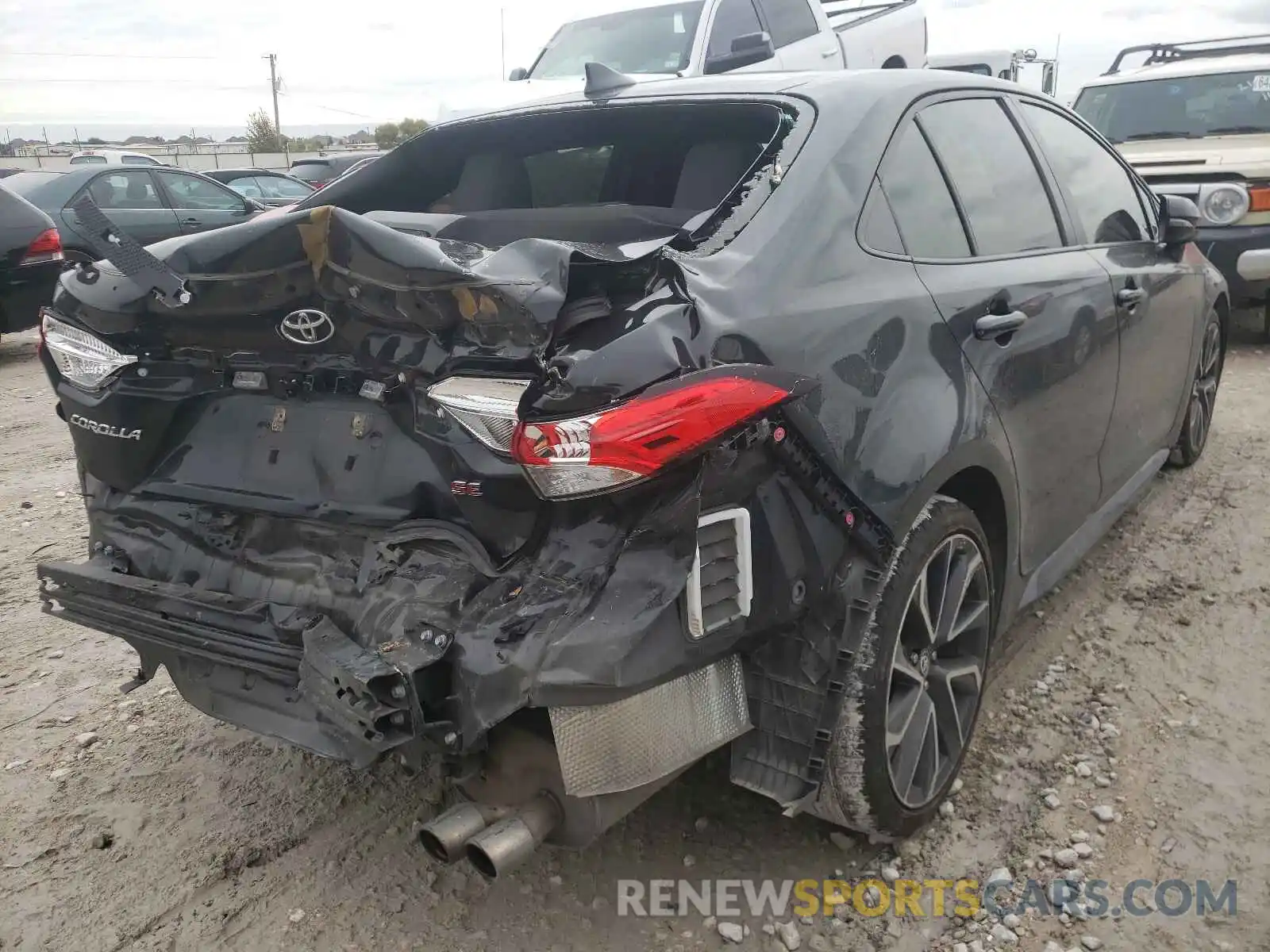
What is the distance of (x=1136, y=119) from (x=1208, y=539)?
→ 5.42 meters

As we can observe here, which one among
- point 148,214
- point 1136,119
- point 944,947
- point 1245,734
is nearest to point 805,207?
point 944,947

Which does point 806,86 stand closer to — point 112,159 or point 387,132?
point 112,159

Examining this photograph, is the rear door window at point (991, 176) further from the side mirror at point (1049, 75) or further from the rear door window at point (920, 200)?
the side mirror at point (1049, 75)

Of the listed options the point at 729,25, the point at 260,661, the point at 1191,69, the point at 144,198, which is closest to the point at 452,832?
the point at 260,661

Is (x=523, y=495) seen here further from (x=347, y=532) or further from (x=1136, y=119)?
(x=1136, y=119)

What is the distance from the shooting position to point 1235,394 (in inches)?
245

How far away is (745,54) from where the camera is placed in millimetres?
5816

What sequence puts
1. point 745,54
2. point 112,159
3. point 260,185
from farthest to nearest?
point 260,185, point 112,159, point 745,54

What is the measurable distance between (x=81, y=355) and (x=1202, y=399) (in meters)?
4.65

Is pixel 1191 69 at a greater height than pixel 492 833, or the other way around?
pixel 1191 69

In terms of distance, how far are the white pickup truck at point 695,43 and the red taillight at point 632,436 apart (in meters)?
4.84

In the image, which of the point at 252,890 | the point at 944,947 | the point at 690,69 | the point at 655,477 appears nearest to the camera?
the point at 655,477

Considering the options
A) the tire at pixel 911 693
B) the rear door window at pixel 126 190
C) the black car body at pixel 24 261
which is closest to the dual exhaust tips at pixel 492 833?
the tire at pixel 911 693

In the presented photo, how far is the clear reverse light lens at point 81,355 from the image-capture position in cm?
243
